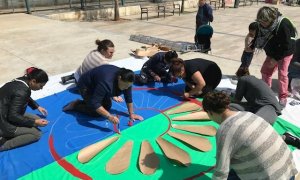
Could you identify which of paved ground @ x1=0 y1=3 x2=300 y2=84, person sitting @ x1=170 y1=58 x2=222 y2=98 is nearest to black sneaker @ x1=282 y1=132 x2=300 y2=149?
person sitting @ x1=170 y1=58 x2=222 y2=98

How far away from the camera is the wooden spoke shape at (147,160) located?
371 cm

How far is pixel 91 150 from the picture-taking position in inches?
158

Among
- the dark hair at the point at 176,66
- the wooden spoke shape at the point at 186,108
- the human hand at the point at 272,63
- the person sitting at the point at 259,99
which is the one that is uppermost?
the dark hair at the point at 176,66

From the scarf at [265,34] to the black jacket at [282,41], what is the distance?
0.20ft

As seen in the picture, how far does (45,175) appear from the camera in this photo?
3611 mm

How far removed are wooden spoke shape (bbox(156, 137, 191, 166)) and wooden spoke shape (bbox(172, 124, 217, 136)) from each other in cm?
48

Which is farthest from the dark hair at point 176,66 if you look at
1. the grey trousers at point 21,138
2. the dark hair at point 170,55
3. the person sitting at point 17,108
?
the grey trousers at point 21,138

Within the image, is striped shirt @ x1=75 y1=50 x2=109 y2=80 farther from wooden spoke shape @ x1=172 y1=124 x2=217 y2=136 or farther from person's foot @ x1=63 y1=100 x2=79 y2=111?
wooden spoke shape @ x1=172 y1=124 x2=217 y2=136

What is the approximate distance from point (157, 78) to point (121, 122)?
1765mm

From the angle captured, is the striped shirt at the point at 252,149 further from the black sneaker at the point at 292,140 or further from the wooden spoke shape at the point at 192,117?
the wooden spoke shape at the point at 192,117

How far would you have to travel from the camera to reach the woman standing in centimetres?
486

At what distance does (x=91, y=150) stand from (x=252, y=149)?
2.23 metres

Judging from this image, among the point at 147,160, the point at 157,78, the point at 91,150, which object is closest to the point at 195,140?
the point at 147,160

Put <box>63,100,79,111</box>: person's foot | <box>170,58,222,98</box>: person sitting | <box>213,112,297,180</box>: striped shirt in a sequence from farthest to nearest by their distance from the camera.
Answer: <box>63,100,79,111</box>: person's foot < <box>170,58,222,98</box>: person sitting < <box>213,112,297,180</box>: striped shirt
